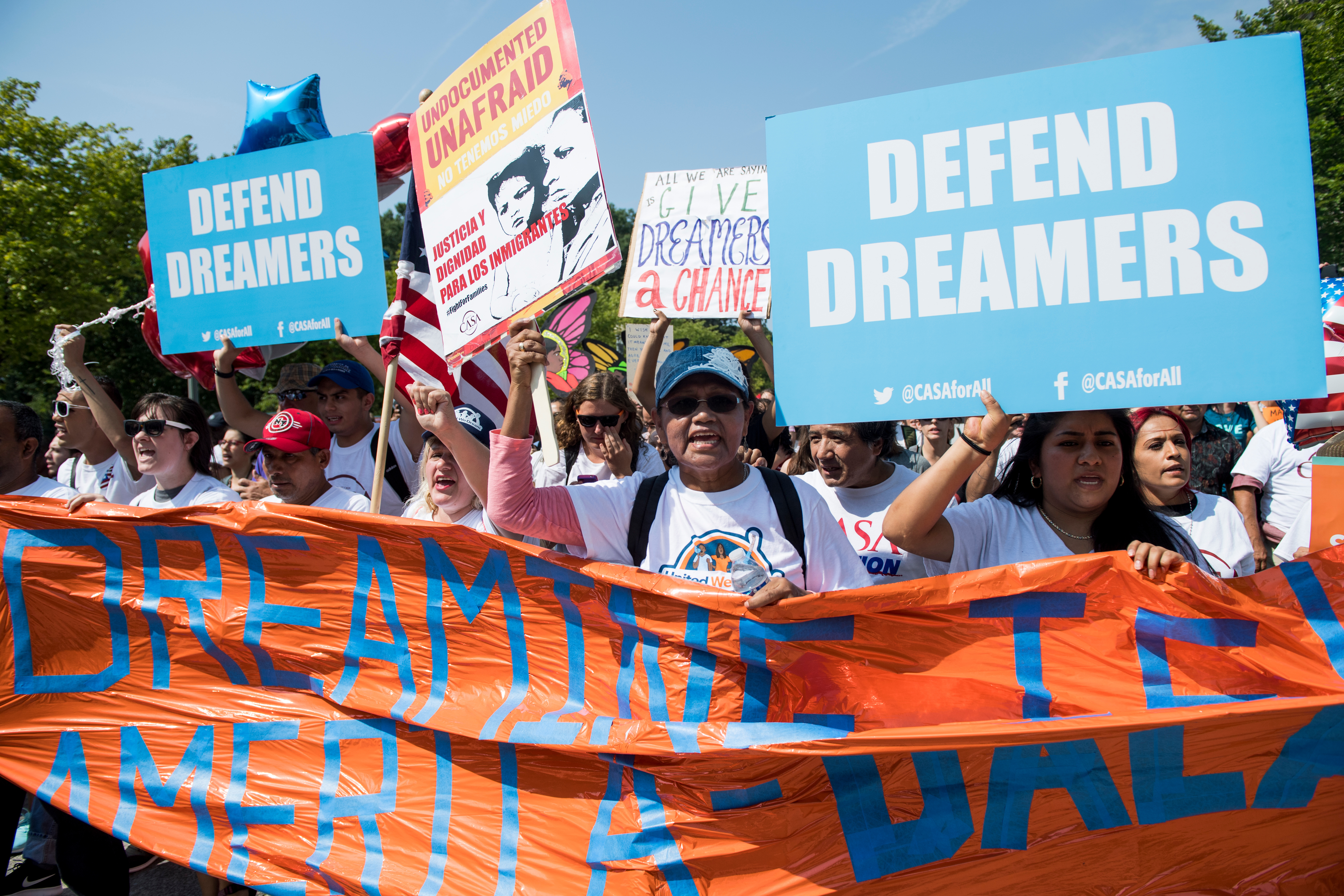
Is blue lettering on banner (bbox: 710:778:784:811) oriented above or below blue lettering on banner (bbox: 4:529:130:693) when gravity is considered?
below

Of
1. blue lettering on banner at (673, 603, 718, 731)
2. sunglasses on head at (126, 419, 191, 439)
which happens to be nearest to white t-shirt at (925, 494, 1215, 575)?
blue lettering on banner at (673, 603, 718, 731)

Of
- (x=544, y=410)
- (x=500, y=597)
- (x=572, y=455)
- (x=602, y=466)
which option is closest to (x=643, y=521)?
(x=500, y=597)

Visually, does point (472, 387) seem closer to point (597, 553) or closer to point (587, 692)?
point (597, 553)

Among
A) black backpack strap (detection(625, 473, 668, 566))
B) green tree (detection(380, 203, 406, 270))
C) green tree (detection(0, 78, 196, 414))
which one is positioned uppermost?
green tree (detection(380, 203, 406, 270))

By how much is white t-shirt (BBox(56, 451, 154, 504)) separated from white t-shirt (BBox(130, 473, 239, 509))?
53 cm

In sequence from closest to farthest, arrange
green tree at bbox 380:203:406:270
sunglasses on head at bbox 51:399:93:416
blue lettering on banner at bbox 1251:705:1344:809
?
1. blue lettering on banner at bbox 1251:705:1344:809
2. sunglasses on head at bbox 51:399:93:416
3. green tree at bbox 380:203:406:270

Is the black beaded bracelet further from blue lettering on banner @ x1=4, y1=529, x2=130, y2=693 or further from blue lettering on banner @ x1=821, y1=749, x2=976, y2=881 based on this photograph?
blue lettering on banner @ x1=4, y1=529, x2=130, y2=693

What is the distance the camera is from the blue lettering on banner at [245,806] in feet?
8.66

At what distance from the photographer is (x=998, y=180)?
215cm

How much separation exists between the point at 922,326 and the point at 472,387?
6.78ft

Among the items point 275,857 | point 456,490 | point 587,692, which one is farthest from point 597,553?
point 275,857

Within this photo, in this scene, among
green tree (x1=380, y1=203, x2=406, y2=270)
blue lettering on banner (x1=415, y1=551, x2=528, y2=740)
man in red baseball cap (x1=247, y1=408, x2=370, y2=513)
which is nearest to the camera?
blue lettering on banner (x1=415, y1=551, x2=528, y2=740)

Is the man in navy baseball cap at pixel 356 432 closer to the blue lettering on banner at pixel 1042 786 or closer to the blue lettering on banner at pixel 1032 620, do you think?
the blue lettering on banner at pixel 1032 620

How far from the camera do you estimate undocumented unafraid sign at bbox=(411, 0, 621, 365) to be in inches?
108
